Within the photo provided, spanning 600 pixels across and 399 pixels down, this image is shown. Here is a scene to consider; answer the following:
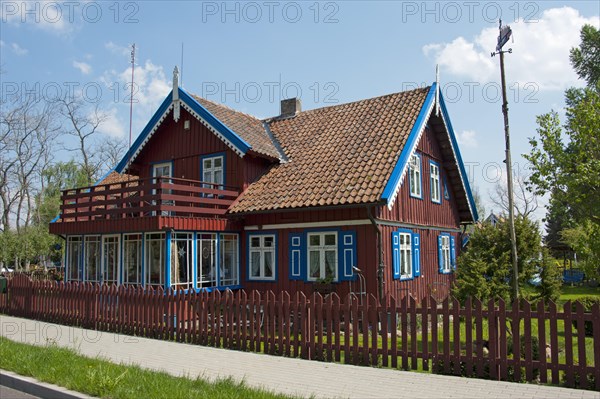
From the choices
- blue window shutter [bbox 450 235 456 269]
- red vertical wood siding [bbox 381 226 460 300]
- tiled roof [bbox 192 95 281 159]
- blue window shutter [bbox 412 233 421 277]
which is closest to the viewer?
red vertical wood siding [bbox 381 226 460 300]

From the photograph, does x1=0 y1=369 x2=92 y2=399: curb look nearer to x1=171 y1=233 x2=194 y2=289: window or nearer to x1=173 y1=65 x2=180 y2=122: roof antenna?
x1=171 y1=233 x2=194 y2=289: window

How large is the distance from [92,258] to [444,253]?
13.7 metres

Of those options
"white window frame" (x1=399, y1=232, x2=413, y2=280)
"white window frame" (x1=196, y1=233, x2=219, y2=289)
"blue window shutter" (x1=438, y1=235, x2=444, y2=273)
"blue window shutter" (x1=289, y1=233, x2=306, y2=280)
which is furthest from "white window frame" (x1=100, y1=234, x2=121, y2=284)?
"blue window shutter" (x1=438, y1=235, x2=444, y2=273)

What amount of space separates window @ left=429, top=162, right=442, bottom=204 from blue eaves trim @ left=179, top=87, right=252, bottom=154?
7358 millimetres

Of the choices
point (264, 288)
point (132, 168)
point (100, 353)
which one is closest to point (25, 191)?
point (132, 168)

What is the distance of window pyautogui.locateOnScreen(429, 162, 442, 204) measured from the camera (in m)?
19.7

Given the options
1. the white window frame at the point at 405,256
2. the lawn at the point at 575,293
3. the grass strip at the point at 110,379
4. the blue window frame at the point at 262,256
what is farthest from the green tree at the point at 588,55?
the grass strip at the point at 110,379

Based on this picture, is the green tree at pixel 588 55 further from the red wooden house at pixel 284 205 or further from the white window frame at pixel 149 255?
the white window frame at pixel 149 255

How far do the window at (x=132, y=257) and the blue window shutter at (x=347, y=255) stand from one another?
6728 mm

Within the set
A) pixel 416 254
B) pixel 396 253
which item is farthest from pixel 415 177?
pixel 396 253

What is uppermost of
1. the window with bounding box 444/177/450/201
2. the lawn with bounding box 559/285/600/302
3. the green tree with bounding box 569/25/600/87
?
the green tree with bounding box 569/25/600/87

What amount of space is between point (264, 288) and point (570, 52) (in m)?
38.5

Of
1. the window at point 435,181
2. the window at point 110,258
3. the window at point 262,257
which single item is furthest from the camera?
the window at point 435,181

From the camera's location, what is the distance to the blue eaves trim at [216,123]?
17359 millimetres
